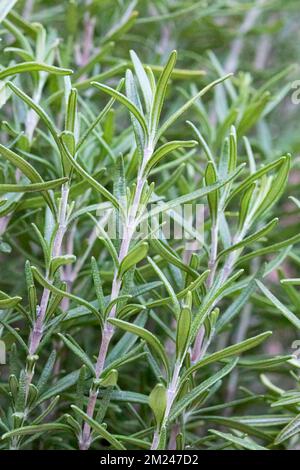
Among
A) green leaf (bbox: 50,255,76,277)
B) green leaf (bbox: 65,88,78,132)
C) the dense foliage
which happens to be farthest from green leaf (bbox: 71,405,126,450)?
green leaf (bbox: 65,88,78,132)

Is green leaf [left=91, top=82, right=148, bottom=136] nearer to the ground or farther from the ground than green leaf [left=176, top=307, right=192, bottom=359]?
farther from the ground

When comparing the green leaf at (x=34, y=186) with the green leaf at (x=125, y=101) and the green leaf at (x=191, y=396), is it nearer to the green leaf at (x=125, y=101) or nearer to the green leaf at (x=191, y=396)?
the green leaf at (x=125, y=101)

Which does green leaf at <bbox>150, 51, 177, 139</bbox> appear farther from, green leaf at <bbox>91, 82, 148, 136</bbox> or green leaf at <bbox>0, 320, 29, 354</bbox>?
green leaf at <bbox>0, 320, 29, 354</bbox>

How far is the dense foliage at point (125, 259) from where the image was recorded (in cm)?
50

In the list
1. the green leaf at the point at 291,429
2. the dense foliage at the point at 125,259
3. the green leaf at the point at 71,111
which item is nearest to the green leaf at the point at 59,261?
the dense foliage at the point at 125,259

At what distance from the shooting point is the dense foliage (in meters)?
0.50

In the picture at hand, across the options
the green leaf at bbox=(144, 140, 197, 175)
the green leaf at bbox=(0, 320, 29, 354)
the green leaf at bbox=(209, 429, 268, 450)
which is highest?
the green leaf at bbox=(144, 140, 197, 175)

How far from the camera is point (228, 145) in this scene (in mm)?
565

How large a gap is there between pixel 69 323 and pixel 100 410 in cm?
8

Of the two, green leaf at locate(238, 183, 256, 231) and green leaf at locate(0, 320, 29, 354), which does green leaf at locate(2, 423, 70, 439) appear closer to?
green leaf at locate(0, 320, 29, 354)

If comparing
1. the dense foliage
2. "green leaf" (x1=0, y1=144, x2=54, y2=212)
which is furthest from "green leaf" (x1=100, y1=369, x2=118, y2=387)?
"green leaf" (x1=0, y1=144, x2=54, y2=212)

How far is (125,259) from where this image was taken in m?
0.49
